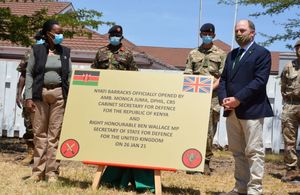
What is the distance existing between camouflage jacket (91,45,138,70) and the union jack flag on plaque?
1234 millimetres

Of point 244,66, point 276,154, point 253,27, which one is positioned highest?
point 253,27

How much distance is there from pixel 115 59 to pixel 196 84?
4.79 feet

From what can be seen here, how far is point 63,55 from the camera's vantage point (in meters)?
6.45

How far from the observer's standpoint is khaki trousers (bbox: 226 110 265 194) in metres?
5.59

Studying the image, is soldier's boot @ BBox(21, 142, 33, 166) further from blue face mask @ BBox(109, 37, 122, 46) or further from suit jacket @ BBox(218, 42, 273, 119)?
suit jacket @ BBox(218, 42, 273, 119)

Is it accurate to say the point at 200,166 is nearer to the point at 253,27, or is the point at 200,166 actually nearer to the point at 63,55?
the point at 253,27

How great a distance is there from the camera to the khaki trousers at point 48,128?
249 inches

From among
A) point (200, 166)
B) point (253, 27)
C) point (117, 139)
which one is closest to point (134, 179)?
point (117, 139)

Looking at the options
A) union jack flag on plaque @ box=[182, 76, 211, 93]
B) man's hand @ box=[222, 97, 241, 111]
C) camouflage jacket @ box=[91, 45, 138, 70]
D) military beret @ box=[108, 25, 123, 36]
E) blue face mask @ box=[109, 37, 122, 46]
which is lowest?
man's hand @ box=[222, 97, 241, 111]

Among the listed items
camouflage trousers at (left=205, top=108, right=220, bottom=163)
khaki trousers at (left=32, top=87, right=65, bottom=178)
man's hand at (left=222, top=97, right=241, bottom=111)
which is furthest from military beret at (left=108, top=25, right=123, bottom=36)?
camouflage trousers at (left=205, top=108, right=220, bottom=163)

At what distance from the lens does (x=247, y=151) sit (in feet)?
18.5

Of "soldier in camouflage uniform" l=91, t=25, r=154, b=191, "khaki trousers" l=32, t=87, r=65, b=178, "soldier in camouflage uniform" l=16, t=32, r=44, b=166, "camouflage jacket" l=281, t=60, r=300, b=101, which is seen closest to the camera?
"soldier in camouflage uniform" l=91, t=25, r=154, b=191

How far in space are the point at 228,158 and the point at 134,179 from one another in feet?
15.7

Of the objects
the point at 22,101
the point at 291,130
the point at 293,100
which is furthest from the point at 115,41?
the point at 291,130
